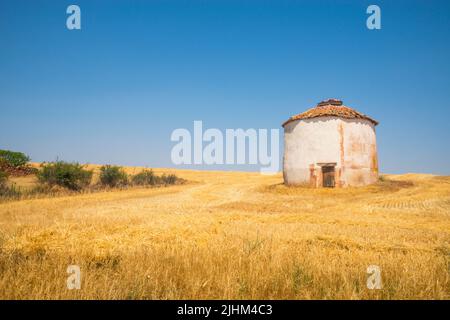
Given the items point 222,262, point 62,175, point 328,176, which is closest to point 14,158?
point 62,175

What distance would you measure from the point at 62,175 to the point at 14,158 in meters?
16.4

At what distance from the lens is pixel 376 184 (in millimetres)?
23375

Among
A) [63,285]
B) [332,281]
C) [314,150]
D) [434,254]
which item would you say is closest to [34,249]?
[63,285]

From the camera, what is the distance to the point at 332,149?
22312 millimetres

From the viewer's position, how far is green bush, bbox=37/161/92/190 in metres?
22.2

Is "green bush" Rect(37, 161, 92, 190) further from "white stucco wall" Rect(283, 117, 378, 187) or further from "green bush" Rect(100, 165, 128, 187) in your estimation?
"white stucco wall" Rect(283, 117, 378, 187)

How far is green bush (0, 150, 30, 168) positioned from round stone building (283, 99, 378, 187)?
27.9 meters

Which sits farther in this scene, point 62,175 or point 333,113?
point 333,113

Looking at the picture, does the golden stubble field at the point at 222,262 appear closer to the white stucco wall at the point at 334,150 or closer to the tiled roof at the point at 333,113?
the white stucco wall at the point at 334,150

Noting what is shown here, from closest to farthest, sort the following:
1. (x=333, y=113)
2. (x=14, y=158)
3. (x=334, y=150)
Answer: (x=334, y=150), (x=333, y=113), (x=14, y=158)

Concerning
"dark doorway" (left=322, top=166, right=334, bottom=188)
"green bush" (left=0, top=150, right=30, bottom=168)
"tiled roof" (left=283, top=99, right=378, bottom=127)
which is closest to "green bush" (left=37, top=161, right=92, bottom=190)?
"green bush" (left=0, top=150, right=30, bottom=168)

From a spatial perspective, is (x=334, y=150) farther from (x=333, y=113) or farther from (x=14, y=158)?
(x=14, y=158)

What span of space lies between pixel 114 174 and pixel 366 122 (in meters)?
19.9
